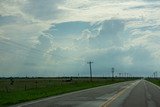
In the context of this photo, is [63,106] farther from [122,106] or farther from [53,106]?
[122,106]

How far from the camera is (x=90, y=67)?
12169cm

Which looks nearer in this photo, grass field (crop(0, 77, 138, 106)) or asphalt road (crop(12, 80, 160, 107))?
asphalt road (crop(12, 80, 160, 107))

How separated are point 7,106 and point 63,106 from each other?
135 inches

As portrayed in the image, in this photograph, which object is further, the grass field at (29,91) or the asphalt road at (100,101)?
the grass field at (29,91)

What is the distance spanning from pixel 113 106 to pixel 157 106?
2.65m

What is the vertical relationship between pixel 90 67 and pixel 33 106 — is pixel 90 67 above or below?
above

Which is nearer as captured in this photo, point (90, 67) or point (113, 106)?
point (113, 106)

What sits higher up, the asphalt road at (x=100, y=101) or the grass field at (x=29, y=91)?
the grass field at (x=29, y=91)

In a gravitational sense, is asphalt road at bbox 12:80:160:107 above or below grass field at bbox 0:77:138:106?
below

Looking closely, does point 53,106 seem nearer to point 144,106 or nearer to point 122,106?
point 122,106

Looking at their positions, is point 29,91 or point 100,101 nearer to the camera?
point 100,101

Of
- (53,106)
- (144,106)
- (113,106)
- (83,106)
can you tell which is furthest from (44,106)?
(144,106)

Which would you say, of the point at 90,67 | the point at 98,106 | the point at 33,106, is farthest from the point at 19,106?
the point at 90,67

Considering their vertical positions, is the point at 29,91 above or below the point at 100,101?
above
